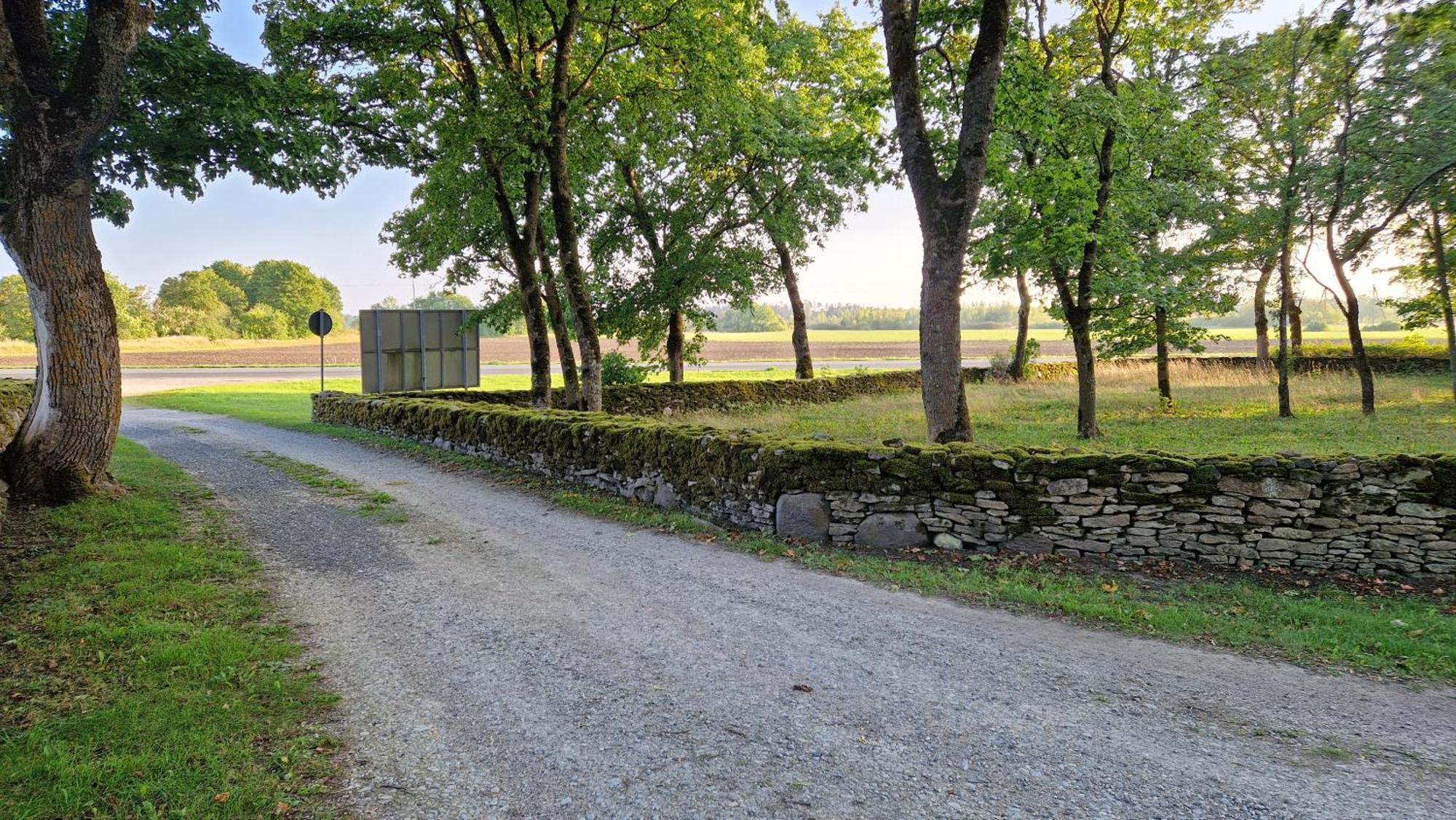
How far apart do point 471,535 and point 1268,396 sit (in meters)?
20.5

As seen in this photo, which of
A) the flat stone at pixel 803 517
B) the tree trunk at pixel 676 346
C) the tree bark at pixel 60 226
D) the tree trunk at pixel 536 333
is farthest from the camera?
the tree trunk at pixel 676 346

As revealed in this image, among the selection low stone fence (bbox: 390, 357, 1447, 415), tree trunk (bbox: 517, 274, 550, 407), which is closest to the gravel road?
tree trunk (bbox: 517, 274, 550, 407)

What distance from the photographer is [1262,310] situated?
973 inches

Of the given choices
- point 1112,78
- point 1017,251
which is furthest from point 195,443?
point 1112,78

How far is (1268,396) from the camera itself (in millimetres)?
19094

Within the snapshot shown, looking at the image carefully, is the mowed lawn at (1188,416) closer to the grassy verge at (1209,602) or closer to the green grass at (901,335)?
the grassy verge at (1209,602)

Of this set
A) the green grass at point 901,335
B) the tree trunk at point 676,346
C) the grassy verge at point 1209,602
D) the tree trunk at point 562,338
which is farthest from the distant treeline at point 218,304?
the grassy verge at point 1209,602

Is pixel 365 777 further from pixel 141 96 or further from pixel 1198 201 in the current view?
pixel 1198 201

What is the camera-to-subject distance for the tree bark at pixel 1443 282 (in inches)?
642

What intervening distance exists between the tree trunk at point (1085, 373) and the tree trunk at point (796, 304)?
951cm

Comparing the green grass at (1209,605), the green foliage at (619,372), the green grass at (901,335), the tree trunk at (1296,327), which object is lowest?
the green grass at (1209,605)

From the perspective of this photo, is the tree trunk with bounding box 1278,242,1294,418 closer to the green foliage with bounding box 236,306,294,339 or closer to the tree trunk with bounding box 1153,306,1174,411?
the tree trunk with bounding box 1153,306,1174,411

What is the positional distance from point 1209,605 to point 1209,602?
3.5 inches

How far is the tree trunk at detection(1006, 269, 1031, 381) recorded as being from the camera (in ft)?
86.8
